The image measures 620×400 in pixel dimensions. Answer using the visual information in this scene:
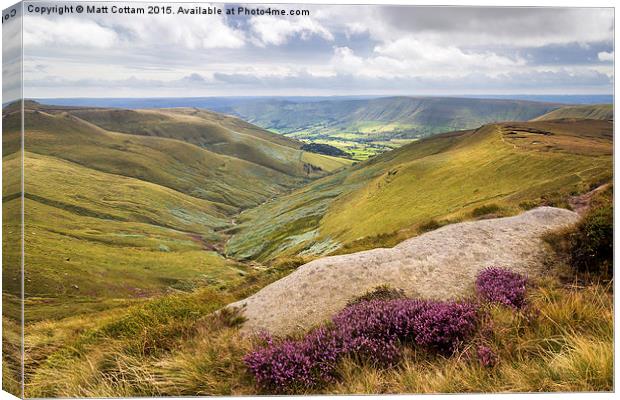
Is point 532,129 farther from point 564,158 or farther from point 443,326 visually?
point 443,326

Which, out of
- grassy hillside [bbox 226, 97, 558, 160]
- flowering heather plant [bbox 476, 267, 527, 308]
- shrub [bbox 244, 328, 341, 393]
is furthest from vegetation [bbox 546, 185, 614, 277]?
Result: shrub [bbox 244, 328, 341, 393]

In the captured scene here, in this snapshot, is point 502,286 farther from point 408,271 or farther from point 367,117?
point 367,117

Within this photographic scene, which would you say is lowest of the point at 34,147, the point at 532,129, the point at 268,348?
the point at 268,348

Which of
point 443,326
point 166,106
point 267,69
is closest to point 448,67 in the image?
point 267,69

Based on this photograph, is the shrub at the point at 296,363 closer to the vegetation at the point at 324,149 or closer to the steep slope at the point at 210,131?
the steep slope at the point at 210,131

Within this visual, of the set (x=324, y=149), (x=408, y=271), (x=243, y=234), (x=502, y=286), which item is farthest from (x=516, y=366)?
(x=243, y=234)

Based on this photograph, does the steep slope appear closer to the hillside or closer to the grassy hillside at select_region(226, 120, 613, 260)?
the hillside
